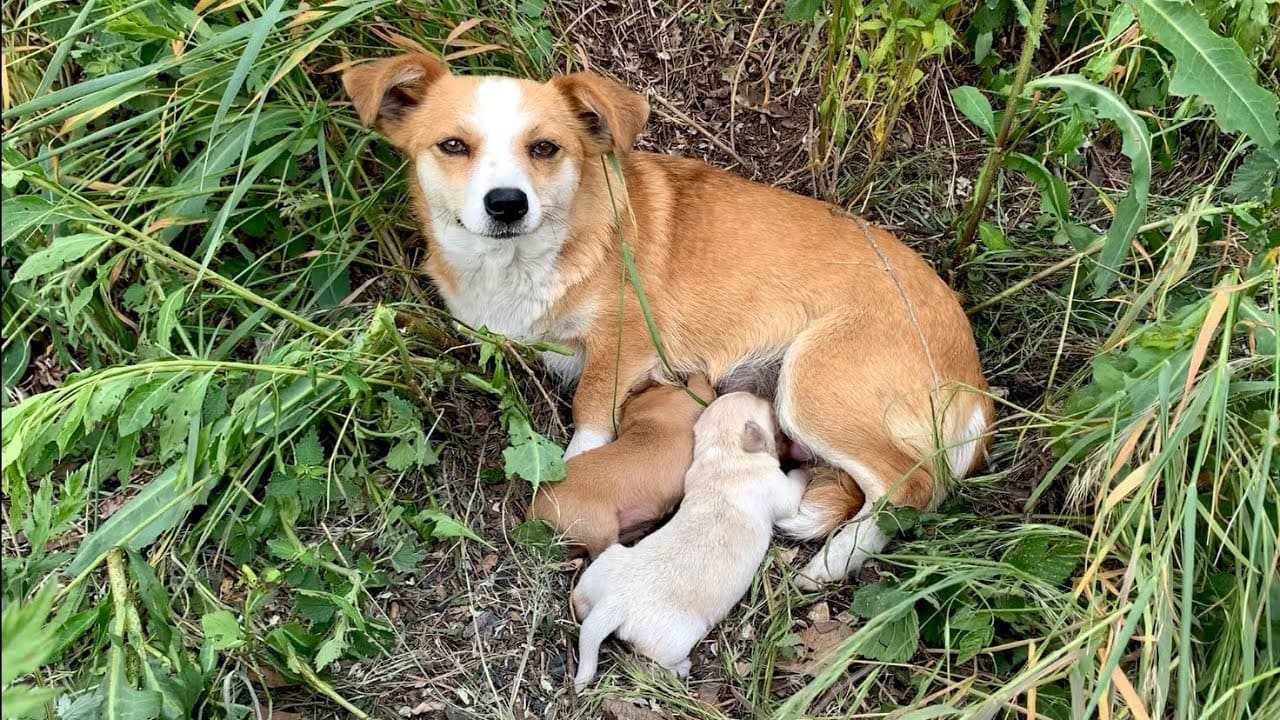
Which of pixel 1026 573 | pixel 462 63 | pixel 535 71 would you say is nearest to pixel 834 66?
pixel 535 71

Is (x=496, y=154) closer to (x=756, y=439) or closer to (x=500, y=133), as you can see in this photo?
(x=500, y=133)

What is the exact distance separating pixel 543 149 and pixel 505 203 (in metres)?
0.25

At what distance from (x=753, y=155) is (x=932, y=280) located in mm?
976

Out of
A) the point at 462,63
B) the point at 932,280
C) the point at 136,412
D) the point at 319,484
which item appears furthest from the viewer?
the point at 462,63

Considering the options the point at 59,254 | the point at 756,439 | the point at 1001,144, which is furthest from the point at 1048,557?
the point at 59,254

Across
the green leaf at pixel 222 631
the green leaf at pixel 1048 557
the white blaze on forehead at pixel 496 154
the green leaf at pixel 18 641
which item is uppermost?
Result: the green leaf at pixel 18 641

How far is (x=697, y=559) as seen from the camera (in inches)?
92.6

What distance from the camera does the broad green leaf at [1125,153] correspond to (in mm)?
2189

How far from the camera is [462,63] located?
3.14 metres

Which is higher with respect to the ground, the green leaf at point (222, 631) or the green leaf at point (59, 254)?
the green leaf at point (59, 254)

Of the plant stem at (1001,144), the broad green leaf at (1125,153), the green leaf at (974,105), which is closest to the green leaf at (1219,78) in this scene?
the broad green leaf at (1125,153)

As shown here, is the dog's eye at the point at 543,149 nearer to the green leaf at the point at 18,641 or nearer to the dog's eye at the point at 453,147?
the dog's eye at the point at 453,147

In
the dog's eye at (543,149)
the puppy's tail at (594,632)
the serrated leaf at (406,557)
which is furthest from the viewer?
the dog's eye at (543,149)

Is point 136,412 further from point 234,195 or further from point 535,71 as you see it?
point 535,71
